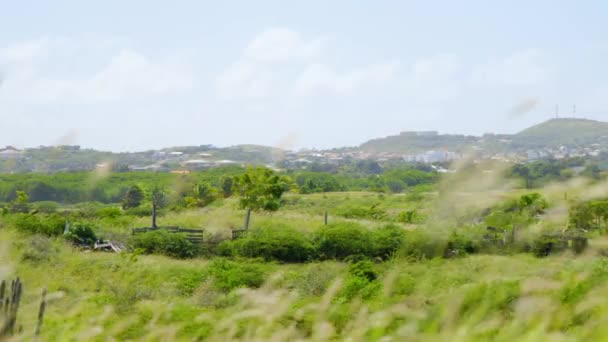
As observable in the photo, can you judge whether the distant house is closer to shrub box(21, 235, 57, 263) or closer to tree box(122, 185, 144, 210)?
shrub box(21, 235, 57, 263)

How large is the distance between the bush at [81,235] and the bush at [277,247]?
440 cm

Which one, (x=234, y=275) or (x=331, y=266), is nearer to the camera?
(x=234, y=275)

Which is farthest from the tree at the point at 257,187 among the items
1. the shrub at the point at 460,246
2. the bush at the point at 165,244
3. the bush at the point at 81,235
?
the shrub at the point at 460,246

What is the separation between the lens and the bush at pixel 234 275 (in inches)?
476

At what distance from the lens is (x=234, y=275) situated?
12.8 meters

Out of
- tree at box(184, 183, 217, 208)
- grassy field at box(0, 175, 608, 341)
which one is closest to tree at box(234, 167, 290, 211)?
tree at box(184, 183, 217, 208)

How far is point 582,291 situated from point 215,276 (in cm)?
979

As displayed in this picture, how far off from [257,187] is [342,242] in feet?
22.4

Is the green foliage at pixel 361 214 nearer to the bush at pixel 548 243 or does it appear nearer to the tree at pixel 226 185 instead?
the tree at pixel 226 185

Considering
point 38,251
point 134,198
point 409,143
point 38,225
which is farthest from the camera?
point 409,143

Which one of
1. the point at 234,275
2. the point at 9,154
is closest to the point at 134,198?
the point at 234,275

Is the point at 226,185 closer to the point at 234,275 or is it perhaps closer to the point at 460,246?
the point at 460,246

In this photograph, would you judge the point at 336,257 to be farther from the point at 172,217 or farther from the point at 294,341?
the point at 294,341

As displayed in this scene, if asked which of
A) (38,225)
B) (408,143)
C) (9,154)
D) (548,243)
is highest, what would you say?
(408,143)
